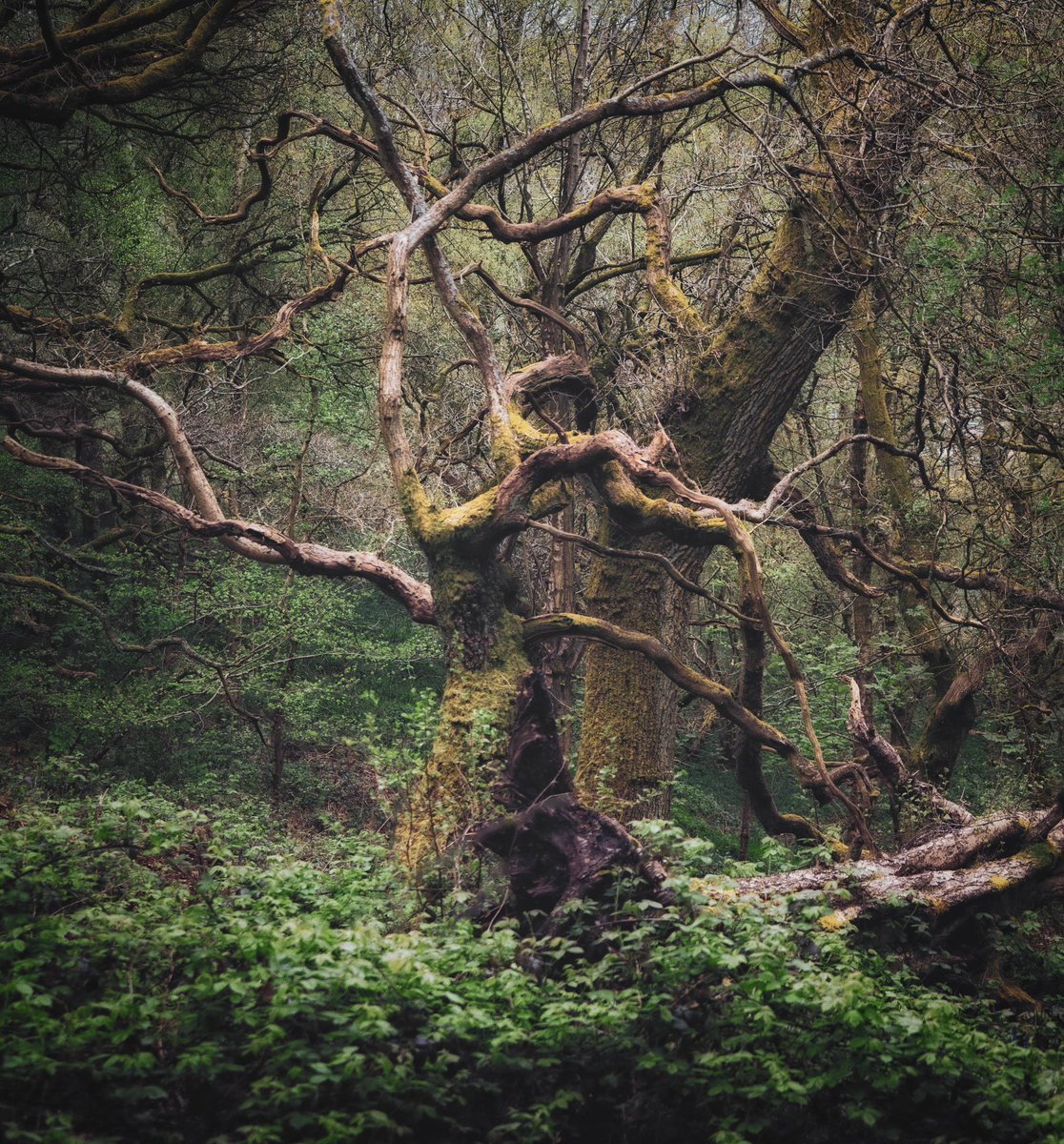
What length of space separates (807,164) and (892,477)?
3.41 metres

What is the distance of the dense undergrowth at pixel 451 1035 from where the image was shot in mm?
2990

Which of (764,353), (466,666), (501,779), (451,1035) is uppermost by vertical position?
(764,353)

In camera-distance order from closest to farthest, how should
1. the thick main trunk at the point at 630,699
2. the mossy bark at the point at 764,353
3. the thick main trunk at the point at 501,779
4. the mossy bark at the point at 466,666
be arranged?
the thick main trunk at the point at 501,779 < the mossy bark at the point at 466,666 < the mossy bark at the point at 764,353 < the thick main trunk at the point at 630,699

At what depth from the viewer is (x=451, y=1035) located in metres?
3.50

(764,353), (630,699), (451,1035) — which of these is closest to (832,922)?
(451,1035)

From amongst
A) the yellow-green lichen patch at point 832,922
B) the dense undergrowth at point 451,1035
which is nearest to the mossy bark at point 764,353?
the yellow-green lichen patch at point 832,922

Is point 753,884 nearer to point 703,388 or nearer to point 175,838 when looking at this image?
point 175,838

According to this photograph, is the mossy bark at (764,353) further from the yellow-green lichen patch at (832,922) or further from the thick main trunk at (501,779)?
the yellow-green lichen patch at (832,922)

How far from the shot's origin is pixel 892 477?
965cm

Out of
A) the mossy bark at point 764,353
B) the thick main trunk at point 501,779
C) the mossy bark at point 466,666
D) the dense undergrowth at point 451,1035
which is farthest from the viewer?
the mossy bark at point 764,353

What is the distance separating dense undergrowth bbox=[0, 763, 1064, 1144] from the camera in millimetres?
2990

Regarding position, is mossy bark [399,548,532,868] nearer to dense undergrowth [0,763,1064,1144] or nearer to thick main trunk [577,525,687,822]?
thick main trunk [577,525,687,822]

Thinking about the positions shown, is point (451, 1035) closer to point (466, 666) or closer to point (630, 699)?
point (466, 666)

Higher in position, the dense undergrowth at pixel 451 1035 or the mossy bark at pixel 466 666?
the mossy bark at pixel 466 666
